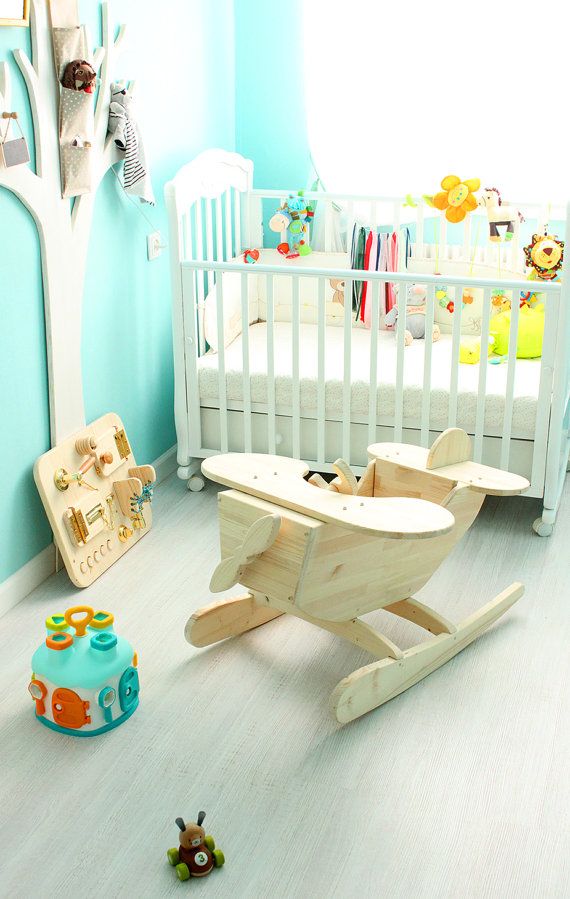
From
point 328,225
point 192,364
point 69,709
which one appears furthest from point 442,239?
point 69,709

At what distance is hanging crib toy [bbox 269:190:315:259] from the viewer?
3457 millimetres

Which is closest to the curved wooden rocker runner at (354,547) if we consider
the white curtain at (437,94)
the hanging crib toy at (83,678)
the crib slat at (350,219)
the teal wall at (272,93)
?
the hanging crib toy at (83,678)

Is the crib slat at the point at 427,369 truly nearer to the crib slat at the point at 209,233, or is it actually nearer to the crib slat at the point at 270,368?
the crib slat at the point at 270,368

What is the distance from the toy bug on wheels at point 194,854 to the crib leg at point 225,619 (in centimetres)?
62

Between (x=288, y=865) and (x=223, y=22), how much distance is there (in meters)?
2.79

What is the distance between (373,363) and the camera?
9.48 feet

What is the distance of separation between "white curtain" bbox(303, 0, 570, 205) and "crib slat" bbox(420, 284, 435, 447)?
0.88 metres

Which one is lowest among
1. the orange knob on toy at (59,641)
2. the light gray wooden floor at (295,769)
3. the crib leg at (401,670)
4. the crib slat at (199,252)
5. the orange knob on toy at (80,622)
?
the light gray wooden floor at (295,769)

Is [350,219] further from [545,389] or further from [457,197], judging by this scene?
[545,389]

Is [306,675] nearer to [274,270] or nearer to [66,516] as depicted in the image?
[66,516]

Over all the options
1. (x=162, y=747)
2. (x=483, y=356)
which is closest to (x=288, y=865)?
(x=162, y=747)

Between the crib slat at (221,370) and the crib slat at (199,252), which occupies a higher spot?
the crib slat at (199,252)

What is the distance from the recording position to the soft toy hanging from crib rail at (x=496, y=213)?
10.7 feet

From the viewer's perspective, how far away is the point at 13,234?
2316mm
